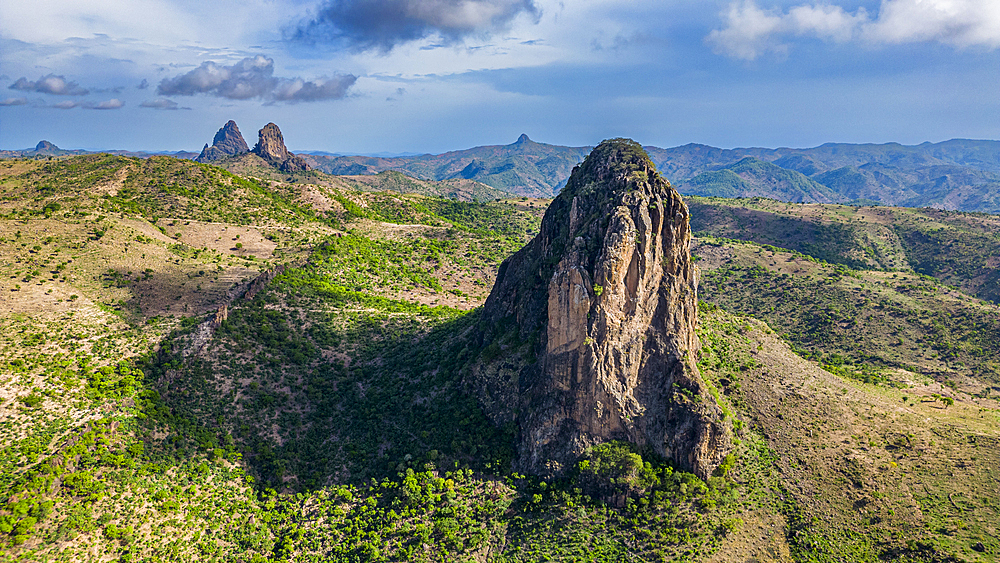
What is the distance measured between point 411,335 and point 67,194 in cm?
9502

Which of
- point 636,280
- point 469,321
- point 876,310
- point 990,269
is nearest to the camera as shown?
point 636,280

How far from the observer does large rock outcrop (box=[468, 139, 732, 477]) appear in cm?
5772

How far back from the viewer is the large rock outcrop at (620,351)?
57719 mm

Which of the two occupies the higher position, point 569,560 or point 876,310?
point 876,310

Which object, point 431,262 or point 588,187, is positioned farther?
point 431,262

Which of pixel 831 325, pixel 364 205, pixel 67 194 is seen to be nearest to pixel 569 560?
pixel 831 325

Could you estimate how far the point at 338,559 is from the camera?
53.0 m

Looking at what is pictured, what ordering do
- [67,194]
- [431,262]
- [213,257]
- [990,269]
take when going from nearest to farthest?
[213,257]
[67,194]
[431,262]
[990,269]

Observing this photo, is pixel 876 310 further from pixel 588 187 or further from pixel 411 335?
pixel 411 335

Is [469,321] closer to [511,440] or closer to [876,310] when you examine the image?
[511,440]

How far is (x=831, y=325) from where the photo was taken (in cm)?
12306

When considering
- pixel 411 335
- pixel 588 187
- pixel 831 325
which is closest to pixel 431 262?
pixel 411 335

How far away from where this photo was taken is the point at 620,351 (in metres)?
58.8

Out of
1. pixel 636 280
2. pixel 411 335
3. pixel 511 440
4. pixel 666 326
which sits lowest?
pixel 511 440
